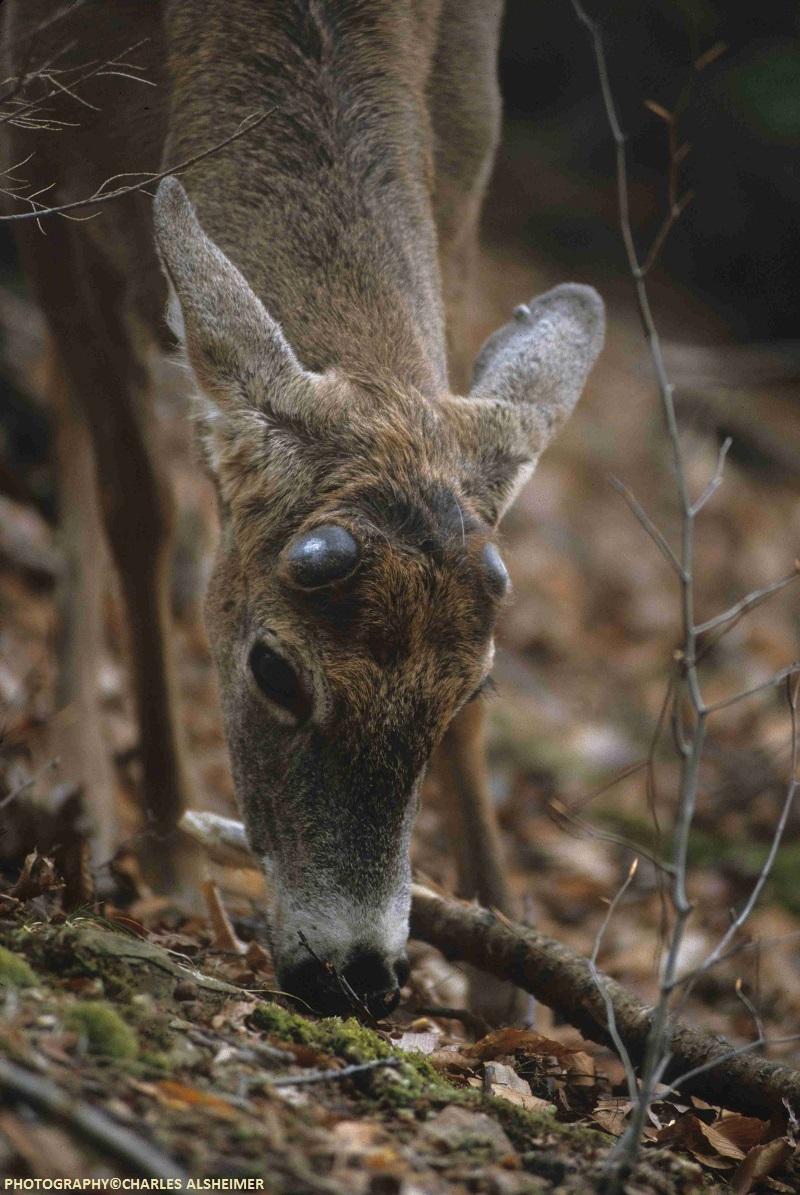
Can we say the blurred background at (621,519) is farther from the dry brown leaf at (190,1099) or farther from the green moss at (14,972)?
the dry brown leaf at (190,1099)

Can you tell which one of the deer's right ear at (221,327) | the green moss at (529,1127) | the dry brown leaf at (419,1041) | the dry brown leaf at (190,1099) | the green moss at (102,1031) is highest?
the deer's right ear at (221,327)

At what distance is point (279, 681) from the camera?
4.25m

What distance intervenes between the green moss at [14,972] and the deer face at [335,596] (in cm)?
96

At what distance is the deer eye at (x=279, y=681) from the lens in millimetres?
4160

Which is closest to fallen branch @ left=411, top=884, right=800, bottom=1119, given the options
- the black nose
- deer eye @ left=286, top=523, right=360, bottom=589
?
the black nose

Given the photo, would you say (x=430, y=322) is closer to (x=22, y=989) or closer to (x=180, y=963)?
(x=180, y=963)

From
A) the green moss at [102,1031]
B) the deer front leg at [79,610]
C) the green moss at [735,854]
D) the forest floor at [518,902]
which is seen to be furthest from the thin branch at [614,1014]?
the green moss at [735,854]

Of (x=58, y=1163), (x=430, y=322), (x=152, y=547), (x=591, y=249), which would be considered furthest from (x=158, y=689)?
(x=591, y=249)

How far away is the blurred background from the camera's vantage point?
290 inches

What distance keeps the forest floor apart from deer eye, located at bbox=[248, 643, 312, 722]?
813mm

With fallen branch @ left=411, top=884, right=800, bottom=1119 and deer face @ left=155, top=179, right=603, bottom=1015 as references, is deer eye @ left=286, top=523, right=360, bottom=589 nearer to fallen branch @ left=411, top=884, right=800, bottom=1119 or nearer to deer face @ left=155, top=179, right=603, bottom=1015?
deer face @ left=155, top=179, right=603, bottom=1015

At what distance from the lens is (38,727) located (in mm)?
5945

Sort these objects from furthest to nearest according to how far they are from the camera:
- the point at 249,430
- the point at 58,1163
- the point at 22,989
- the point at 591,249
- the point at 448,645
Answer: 1. the point at 591,249
2. the point at 249,430
3. the point at 448,645
4. the point at 22,989
5. the point at 58,1163

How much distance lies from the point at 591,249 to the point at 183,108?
10.6 m
